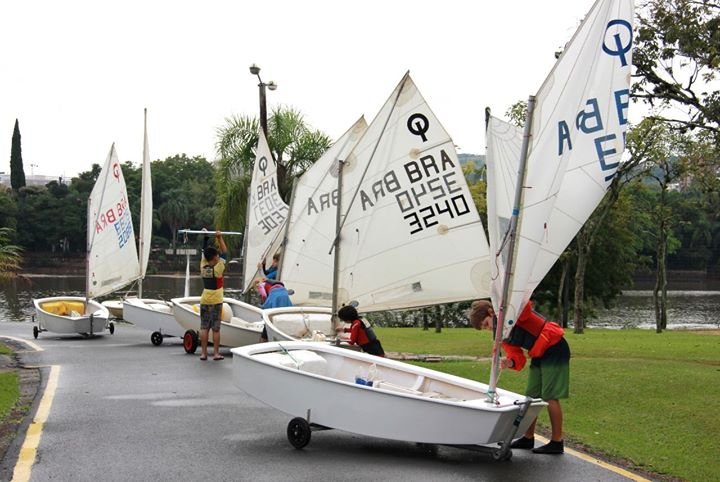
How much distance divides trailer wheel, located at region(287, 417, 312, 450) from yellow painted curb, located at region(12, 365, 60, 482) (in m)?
2.21

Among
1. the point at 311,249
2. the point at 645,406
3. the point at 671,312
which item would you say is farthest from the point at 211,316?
the point at 671,312

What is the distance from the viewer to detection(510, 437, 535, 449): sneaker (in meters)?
7.98

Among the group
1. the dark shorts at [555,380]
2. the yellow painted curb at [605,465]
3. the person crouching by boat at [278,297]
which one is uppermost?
the person crouching by boat at [278,297]

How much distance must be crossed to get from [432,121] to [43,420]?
6.50 metres

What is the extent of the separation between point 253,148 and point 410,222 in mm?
17745

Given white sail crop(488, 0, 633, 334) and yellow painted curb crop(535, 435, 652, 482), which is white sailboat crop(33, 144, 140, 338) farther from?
white sail crop(488, 0, 633, 334)

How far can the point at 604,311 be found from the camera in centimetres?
5928

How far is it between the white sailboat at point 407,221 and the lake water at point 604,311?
84.7 ft

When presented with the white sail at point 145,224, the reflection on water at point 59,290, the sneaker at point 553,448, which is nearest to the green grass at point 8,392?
the sneaker at point 553,448

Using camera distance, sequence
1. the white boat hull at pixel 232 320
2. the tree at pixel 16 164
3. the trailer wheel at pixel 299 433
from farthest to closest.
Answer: the tree at pixel 16 164 < the white boat hull at pixel 232 320 < the trailer wheel at pixel 299 433

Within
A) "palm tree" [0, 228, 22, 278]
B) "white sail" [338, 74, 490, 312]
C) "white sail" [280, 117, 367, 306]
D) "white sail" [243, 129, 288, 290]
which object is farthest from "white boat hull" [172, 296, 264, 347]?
"white sail" [338, 74, 490, 312]

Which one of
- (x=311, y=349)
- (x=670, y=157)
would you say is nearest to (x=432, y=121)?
(x=311, y=349)

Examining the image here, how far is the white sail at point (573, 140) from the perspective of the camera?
7328mm

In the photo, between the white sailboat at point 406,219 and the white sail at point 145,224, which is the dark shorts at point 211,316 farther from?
the white sail at point 145,224
